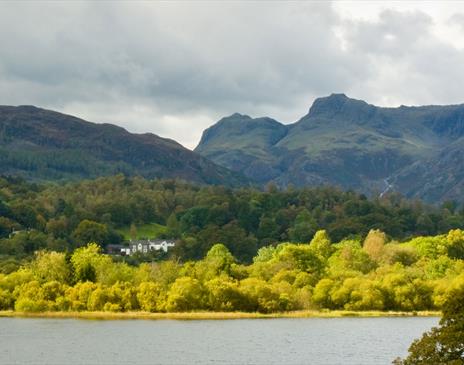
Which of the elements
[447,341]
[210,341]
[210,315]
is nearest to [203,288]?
[210,315]

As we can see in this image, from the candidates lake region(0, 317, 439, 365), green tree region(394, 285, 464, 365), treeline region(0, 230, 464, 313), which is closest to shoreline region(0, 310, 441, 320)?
treeline region(0, 230, 464, 313)

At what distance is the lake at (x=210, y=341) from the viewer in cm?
7669

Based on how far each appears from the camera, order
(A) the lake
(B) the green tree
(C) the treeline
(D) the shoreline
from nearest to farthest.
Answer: (B) the green tree
(A) the lake
(D) the shoreline
(C) the treeline

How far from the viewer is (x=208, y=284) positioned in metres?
133

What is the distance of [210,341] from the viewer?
89.6 m

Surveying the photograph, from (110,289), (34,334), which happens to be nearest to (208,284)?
(110,289)

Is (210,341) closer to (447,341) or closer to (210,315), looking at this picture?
(210,315)

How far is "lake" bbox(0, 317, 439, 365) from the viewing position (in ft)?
252

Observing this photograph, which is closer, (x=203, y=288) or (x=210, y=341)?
(x=210, y=341)

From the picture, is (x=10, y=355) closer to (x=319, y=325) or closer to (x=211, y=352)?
(x=211, y=352)

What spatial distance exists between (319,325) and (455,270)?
220ft

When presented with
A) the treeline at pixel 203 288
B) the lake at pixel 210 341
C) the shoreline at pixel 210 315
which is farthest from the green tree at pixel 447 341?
the shoreline at pixel 210 315

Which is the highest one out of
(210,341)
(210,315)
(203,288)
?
(203,288)

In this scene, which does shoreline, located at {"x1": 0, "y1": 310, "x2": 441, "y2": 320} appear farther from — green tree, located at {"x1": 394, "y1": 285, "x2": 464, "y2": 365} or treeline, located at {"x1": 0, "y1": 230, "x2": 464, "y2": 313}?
green tree, located at {"x1": 394, "y1": 285, "x2": 464, "y2": 365}
